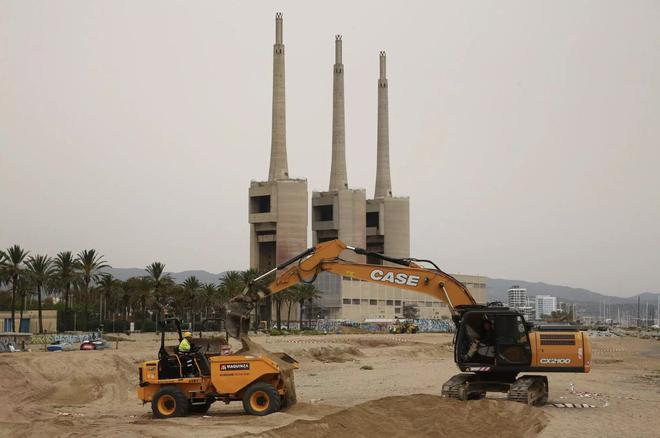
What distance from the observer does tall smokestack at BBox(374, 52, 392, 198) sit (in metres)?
170

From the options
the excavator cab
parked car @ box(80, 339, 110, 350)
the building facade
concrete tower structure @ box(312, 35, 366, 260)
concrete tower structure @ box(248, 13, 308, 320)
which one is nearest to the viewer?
the excavator cab

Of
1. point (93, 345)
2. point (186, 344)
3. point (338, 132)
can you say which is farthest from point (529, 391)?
point (338, 132)

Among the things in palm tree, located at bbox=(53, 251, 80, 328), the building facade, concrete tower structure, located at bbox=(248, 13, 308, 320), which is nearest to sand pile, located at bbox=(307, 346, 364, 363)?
palm tree, located at bbox=(53, 251, 80, 328)

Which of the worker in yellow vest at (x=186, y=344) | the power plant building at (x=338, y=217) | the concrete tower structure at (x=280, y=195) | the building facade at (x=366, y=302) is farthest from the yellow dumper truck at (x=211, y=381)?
the concrete tower structure at (x=280, y=195)

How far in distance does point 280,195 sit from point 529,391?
12684 cm

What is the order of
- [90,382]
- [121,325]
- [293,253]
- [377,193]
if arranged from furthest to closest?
[377,193] → [293,253] → [121,325] → [90,382]

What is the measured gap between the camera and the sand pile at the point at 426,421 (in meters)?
21.5

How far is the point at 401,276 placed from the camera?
91.5ft

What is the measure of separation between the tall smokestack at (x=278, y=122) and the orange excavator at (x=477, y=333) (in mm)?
124960

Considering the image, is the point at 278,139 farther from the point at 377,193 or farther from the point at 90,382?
the point at 90,382

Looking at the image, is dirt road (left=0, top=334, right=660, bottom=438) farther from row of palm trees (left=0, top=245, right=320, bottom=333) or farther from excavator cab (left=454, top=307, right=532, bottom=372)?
row of palm trees (left=0, top=245, right=320, bottom=333)

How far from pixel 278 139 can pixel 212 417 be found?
5036 inches

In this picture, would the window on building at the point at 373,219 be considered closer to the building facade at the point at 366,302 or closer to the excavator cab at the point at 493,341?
the building facade at the point at 366,302

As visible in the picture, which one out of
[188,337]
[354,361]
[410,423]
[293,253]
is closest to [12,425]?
[188,337]
